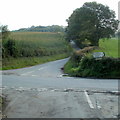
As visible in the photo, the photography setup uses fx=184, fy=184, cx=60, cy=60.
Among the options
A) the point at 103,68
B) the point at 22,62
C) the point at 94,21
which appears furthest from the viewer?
the point at 94,21

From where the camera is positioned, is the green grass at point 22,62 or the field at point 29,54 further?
the field at point 29,54

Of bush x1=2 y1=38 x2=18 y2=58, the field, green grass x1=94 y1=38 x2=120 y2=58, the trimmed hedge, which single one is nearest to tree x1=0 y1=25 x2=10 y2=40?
bush x1=2 y1=38 x2=18 y2=58

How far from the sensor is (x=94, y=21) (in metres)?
38.6

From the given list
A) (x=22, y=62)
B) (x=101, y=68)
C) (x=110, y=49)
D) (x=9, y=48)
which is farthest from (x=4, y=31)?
(x=110, y=49)

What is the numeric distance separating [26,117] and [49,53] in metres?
36.2

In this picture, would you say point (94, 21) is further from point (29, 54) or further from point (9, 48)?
point (9, 48)

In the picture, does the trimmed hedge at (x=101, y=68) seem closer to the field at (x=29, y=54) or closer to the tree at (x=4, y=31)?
the field at (x=29, y=54)

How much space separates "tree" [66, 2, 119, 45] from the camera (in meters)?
38.2

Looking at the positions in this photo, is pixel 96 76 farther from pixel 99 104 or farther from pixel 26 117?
pixel 26 117

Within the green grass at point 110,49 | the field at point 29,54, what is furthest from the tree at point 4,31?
the green grass at point 110,49

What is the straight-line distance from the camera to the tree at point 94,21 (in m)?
38.2

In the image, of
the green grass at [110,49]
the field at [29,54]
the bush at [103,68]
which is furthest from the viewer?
the field at [29,54]

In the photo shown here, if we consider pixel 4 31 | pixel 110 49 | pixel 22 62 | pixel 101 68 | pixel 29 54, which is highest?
pixel 4 31

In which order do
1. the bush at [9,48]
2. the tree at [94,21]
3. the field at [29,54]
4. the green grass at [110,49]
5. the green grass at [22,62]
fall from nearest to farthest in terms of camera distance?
the green grass at [110,49] → the green grass at [22,62] → the field at [29,54] → the bush at [9,48] → the tree at [94,21]
